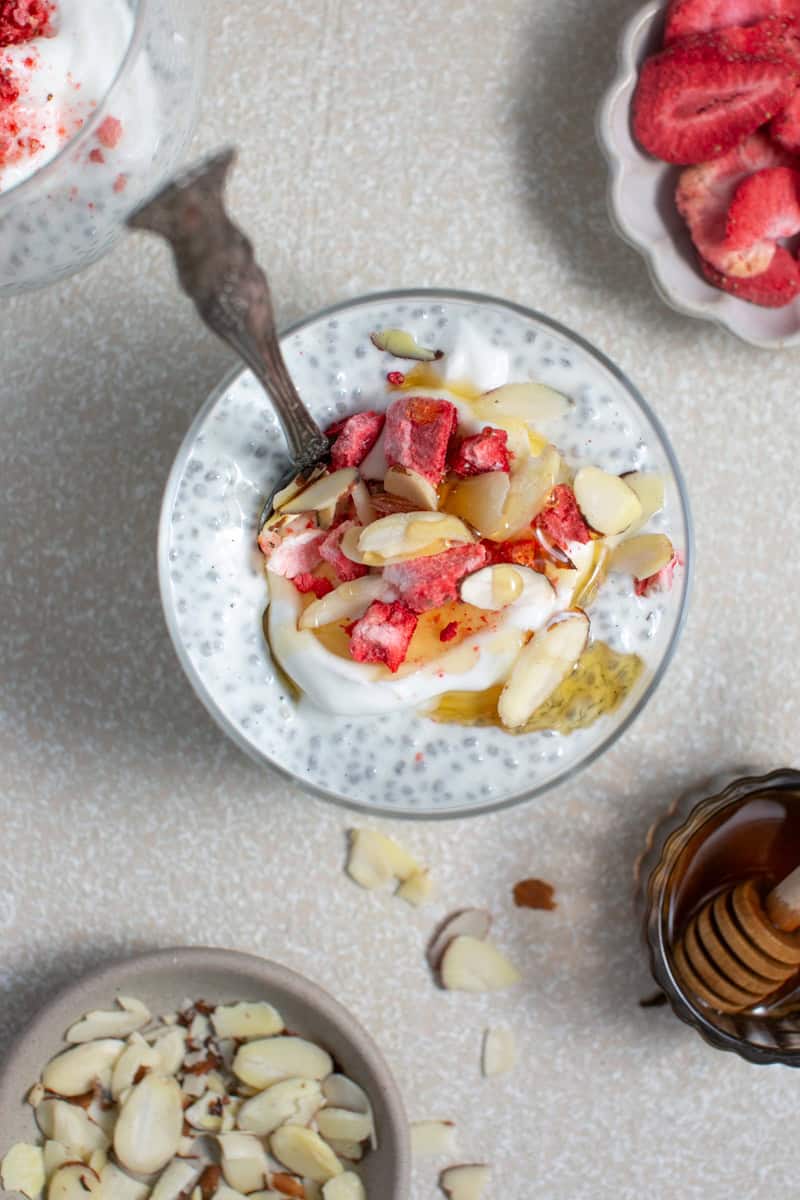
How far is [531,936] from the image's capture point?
3.20 feet

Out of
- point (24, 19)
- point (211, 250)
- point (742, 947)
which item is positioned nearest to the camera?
point (211, 250)

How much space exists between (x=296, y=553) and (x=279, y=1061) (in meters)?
0.37

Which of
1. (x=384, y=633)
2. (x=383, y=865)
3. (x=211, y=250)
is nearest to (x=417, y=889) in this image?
(x=383, y=865)

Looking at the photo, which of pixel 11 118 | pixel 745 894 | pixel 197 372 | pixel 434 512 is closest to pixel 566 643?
pixel 434 512

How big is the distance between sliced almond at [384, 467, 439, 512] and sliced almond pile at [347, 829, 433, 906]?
279 millimetres

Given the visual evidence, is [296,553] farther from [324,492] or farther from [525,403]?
[525,403]

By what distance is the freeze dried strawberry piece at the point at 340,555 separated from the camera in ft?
2.69

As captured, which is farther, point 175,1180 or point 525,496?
point 175,1180

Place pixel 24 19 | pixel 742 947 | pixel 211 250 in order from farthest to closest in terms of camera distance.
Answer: pixel 742 947, pixel 24 19, pixel 211 250

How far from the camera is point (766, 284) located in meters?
0.93

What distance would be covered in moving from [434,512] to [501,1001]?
40cm

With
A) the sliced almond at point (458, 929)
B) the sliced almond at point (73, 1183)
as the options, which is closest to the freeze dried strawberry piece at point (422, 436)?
the sliced almond at point (458, 929)

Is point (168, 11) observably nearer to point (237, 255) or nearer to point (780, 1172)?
point (237, 255)

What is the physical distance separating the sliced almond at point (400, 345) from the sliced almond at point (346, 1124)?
532 millimetres
